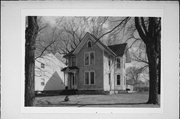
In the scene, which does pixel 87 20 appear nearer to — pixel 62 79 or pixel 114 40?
pixel 114 40

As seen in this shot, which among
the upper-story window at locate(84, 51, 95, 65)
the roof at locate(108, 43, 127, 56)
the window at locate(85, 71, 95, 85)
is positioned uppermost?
the roof at locate(108, 43, 127, 56)

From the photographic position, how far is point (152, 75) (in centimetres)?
A: 386

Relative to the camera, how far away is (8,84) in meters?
3.80

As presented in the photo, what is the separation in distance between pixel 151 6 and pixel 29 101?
2102 mm

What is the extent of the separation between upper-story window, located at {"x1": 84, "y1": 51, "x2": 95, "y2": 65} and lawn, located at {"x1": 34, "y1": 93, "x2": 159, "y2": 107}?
47cm

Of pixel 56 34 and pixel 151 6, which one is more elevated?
pixel 151 6

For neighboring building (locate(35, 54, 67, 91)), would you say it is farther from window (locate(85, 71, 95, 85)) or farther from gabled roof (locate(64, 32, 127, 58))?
window (locate(85, 71, 95, 85))

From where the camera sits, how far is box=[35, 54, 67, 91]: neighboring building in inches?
149

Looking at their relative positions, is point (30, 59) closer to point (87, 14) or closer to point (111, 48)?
point (87, 14)

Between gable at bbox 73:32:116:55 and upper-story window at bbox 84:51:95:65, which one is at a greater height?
gable at bbox 73:32:116:55

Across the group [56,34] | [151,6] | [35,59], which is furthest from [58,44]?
[151,6]

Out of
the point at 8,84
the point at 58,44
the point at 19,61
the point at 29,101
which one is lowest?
the point at 29,101

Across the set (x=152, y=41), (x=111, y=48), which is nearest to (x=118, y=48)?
(x=111, y=48)

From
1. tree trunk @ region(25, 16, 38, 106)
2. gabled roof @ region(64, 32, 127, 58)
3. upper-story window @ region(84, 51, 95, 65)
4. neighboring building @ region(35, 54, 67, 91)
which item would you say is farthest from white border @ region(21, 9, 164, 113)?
upper-story window @ region(84, 51, 95, 65)
